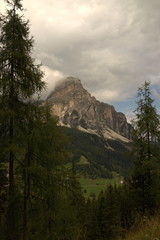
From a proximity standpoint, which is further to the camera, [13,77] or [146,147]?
[146,147]

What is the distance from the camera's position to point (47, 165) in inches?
452

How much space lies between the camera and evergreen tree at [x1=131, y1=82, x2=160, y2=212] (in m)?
18.7

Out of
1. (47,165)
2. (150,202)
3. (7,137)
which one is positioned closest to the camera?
(7,137)

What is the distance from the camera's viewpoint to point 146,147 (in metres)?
19.1

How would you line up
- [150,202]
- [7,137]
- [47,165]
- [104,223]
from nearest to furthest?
[7,137] → [47,165] → [150,202] → [104,223]

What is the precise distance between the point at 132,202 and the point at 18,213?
37.5 feet

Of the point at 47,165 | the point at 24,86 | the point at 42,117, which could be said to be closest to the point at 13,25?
the point at 24,86

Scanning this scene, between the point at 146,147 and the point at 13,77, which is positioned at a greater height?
the point at 13,77

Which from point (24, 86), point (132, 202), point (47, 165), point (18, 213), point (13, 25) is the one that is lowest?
point (132, 202)

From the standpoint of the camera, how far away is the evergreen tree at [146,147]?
18.7 metres

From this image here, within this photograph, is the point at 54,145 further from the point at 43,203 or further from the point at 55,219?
the point at 55,219

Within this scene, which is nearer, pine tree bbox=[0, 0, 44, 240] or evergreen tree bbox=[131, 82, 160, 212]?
pine tree bbox=[0, 0, 44, 240]

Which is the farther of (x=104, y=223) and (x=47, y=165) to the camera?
(x=104, y=223)

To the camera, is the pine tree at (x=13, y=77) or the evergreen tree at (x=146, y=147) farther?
the evergreen tree at (x=146, y=147)
